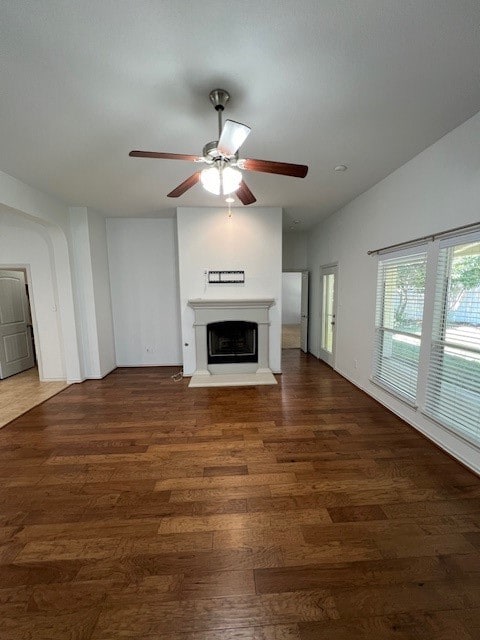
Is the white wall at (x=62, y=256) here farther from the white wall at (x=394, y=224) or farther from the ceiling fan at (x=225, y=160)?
the white wall at (x=394, y=224)

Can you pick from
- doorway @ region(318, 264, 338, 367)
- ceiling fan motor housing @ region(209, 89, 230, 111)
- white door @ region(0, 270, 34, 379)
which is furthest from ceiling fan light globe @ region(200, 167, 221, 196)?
white door @ region(0, 270, 34, 379)

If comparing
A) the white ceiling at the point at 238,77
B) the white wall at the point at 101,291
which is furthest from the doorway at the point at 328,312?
the white wall at the point at 101,291

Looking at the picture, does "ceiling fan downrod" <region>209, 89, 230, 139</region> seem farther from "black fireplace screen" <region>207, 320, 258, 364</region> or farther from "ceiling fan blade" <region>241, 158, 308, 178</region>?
"black fireplace screen" <region>207, 320, 258, 364</region>

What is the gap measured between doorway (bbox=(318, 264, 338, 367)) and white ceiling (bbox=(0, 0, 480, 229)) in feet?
7.78

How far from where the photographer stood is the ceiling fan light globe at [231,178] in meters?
1.98

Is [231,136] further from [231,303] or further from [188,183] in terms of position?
[231,303]

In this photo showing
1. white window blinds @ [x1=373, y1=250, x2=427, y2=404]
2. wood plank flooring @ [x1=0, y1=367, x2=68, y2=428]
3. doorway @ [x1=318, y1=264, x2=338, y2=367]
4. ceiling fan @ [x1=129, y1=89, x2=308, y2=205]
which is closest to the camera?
ceiling fan @ [x1=129, y1=89, x2=308, y2=205]

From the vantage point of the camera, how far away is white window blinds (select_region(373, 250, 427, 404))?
2811 mm

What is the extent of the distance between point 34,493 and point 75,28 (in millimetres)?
3013

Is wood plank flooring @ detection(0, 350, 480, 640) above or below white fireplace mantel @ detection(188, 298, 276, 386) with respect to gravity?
below

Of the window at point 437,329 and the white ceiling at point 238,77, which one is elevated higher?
the white ceiling at point 238,77

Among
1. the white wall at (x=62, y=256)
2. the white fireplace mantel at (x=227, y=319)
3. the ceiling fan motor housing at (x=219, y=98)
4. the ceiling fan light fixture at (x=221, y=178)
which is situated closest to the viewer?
the ceiling fan motor housing at (x=219, y=98)

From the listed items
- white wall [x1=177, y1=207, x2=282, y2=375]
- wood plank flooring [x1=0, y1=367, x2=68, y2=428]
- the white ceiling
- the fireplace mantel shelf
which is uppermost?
the white ceiling

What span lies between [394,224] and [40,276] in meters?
5.38
